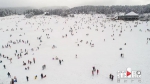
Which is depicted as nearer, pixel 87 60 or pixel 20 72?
pixel 20 72

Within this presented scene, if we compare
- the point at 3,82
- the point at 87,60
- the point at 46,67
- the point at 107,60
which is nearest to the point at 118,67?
the point at 107,60

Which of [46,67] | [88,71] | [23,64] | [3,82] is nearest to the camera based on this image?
[3,82]

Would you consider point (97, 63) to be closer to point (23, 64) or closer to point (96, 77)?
point (96, 77)

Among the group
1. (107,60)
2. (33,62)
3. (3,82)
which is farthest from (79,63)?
(3,82)

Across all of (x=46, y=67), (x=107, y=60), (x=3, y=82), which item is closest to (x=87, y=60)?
(x=107, y=60)

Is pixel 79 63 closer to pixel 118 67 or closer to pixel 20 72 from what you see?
pixel 118 67

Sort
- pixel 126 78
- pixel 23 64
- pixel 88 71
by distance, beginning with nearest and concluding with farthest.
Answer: pixel 126 78 → pixel 88 71 → pixel 23 64

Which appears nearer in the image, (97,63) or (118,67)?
(118,67)

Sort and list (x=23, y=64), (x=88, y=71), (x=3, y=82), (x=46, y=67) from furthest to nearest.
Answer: (x=23, y=64)
(x=46, y=67)
(x=88, y=71)
(x=3, y=82)

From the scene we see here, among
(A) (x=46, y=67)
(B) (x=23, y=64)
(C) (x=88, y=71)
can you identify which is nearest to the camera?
(C) (x=88, y=71)
